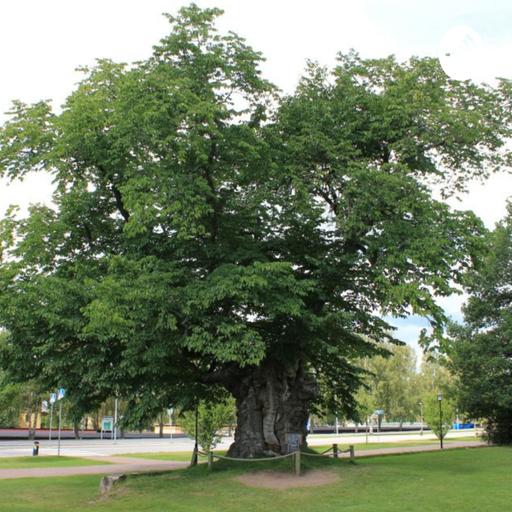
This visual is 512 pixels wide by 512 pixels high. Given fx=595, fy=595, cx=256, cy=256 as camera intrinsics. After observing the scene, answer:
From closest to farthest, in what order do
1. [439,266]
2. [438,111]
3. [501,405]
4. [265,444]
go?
[439,266] < [438,111] < [265,444] < [501,405]

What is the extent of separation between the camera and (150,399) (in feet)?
59.9

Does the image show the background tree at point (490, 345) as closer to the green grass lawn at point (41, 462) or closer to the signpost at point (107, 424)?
the green grass lawn at point (41, 462)

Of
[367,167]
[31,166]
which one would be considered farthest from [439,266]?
[31,166]

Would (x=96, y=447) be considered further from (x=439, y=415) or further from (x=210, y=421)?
(x=439, y=415)

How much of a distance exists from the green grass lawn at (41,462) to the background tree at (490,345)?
22009 mm

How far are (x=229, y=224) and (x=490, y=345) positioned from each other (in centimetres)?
2362

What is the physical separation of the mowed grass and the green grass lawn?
32.0 ft

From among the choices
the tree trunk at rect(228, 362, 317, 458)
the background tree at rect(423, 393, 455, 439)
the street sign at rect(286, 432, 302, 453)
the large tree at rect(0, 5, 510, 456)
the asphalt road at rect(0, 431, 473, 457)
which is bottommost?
the asphalt road at rect(0, 431, 473, 457)

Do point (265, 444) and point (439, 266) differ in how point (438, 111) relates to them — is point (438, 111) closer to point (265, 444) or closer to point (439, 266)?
point (439, 266)

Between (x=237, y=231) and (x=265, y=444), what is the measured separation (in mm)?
6970

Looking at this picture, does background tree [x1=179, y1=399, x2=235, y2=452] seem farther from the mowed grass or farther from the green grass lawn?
the mowed grass

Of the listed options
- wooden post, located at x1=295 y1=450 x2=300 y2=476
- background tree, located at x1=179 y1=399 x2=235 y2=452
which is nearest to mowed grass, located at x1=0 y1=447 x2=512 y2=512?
wooden post, located at x1=295 y1=450 x2=300 y2=476

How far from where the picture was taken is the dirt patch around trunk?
16.0 metres

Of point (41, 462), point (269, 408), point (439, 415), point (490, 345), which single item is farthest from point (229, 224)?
point (439, 415)
